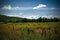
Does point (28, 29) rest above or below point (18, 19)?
below

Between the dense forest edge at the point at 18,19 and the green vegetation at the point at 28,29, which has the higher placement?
the dense forest edge at the point at 18,19

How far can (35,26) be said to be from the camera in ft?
7.56

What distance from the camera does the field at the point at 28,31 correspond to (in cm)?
229

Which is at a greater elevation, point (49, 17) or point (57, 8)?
point (57, 8)

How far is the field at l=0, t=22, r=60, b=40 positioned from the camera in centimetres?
229

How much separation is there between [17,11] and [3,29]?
41 cm

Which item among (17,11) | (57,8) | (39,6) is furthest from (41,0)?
(17,11)

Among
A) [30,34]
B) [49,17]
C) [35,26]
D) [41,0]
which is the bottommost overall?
[30,34]

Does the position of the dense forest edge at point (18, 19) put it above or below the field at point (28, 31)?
above

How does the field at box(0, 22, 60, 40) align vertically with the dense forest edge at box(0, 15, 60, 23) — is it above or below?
below

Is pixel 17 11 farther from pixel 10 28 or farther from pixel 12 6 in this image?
pixel 10 28

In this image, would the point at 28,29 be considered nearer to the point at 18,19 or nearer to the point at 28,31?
the point at 28,31

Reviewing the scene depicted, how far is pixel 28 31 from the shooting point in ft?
7.55

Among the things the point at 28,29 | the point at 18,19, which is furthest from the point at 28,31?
the point at 18,19
